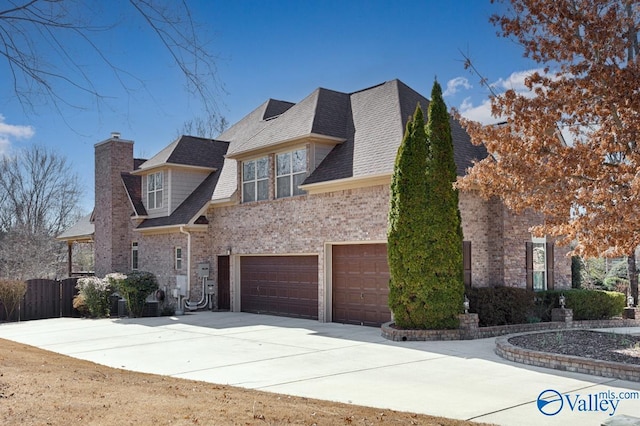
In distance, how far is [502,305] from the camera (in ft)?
52.2

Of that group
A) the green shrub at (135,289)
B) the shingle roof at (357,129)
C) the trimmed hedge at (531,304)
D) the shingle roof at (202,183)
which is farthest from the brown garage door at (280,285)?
the trimmed hedge at (531,304)

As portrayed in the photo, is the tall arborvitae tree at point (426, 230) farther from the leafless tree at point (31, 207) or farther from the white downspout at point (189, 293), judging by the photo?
the leafless tree at point (31, 207)

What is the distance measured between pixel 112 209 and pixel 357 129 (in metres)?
13.6

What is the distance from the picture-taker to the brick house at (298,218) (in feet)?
56.0

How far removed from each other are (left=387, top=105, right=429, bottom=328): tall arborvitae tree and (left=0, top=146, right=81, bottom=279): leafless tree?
29.7 m

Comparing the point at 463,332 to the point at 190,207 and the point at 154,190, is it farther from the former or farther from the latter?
the point at 154,190

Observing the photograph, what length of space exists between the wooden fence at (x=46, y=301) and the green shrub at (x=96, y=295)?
5.99 feet

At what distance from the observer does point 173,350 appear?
43.8ft

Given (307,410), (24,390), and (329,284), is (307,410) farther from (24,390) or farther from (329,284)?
(329,284)

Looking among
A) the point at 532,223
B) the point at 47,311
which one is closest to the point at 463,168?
the point at 532,223

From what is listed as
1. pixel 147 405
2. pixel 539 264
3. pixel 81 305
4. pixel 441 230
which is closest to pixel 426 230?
pixel 441 230

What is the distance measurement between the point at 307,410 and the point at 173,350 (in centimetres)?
734

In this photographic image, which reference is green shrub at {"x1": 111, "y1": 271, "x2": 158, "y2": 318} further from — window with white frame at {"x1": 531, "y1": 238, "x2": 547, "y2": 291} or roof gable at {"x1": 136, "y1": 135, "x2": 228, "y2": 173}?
window with white frame at {"x1": 531, "y1": 238, "x2": 547, "y2": 291}

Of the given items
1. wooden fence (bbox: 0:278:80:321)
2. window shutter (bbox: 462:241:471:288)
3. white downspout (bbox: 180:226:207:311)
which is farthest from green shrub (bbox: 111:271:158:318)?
window shutter (bbox: 462:241:471:288)
